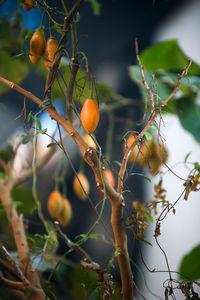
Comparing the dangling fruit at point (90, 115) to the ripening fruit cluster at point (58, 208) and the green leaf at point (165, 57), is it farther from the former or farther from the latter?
the green leaf at point (165, 57)

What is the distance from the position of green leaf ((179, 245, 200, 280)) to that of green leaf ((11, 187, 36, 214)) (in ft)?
0.74

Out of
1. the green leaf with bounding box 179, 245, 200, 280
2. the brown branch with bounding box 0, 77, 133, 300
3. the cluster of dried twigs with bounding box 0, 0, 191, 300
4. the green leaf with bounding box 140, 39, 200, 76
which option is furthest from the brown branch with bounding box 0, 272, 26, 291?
the green leaf with bounding box 140, 39, 200, 76

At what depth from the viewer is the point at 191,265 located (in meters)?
0.46

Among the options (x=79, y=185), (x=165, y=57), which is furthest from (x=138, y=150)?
(x=165, y=57)

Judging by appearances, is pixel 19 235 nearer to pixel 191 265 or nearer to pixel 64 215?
pixel 64 215

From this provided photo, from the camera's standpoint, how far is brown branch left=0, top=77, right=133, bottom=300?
32cm

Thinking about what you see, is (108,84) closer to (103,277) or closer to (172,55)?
(172,55)

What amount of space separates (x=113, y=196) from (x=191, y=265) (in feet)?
0.73

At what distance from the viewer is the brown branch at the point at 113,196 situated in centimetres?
32

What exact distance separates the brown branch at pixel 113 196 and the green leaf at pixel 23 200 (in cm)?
14

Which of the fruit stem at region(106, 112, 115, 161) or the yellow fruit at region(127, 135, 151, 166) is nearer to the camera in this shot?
the yellow fruit at region(127, 135, 151, 166)

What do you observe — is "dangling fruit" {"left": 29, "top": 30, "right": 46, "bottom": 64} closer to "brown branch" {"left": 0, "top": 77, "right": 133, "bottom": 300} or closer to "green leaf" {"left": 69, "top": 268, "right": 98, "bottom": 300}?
"brown branch" {"left": 0, "top": 77, "right": 133, "bottom": 300}

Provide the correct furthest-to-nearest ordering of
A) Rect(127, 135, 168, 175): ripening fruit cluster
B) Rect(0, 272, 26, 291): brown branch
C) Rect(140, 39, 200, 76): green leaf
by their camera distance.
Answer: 1. Rect(140, 39, 200, 76): green leaf
2. Rect(127, 135, 168, 175): ripening fruit cluster
3. Rect(0, 272, 26, 291): brown branch

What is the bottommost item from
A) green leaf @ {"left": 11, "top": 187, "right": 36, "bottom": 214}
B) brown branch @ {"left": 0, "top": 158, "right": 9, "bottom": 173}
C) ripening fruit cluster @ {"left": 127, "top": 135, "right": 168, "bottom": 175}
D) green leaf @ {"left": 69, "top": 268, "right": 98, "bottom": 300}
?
green leaf @ {"left": 69, "top": 268, "right": 98, "bottom": 300}
